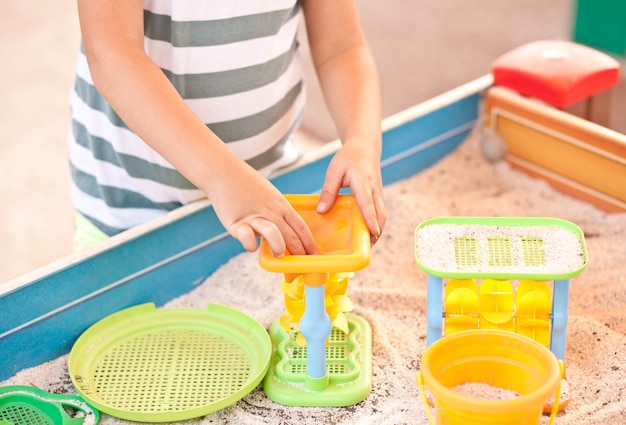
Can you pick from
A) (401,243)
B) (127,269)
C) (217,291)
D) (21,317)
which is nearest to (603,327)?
(401,243)

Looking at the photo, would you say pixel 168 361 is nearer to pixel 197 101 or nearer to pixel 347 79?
pixel 197 101

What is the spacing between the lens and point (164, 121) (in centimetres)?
101

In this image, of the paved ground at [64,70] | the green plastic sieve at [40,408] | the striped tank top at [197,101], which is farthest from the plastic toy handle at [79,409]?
the paved ground at [64,70]

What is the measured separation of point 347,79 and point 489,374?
44cm

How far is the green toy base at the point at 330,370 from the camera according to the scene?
1055 mm

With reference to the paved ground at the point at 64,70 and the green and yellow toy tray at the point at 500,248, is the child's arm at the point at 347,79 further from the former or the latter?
the paved ground at the point at 64,70

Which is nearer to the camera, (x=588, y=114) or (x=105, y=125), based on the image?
(x=105, y=125)

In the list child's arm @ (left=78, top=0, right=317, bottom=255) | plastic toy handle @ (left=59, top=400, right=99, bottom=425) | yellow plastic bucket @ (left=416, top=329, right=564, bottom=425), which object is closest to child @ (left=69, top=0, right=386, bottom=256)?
child's arm @ (left=78, top=0, right=317, bottom=255)

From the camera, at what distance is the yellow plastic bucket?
885 mm

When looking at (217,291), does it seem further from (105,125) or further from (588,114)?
(588,114)

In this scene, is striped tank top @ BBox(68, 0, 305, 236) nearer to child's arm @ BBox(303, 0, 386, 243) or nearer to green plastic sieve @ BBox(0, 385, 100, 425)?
child's arm @ BBox(303, 0, 386, 243)

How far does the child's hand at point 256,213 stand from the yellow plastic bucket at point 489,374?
0.18m

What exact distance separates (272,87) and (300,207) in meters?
0.24

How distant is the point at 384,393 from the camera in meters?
1.07
